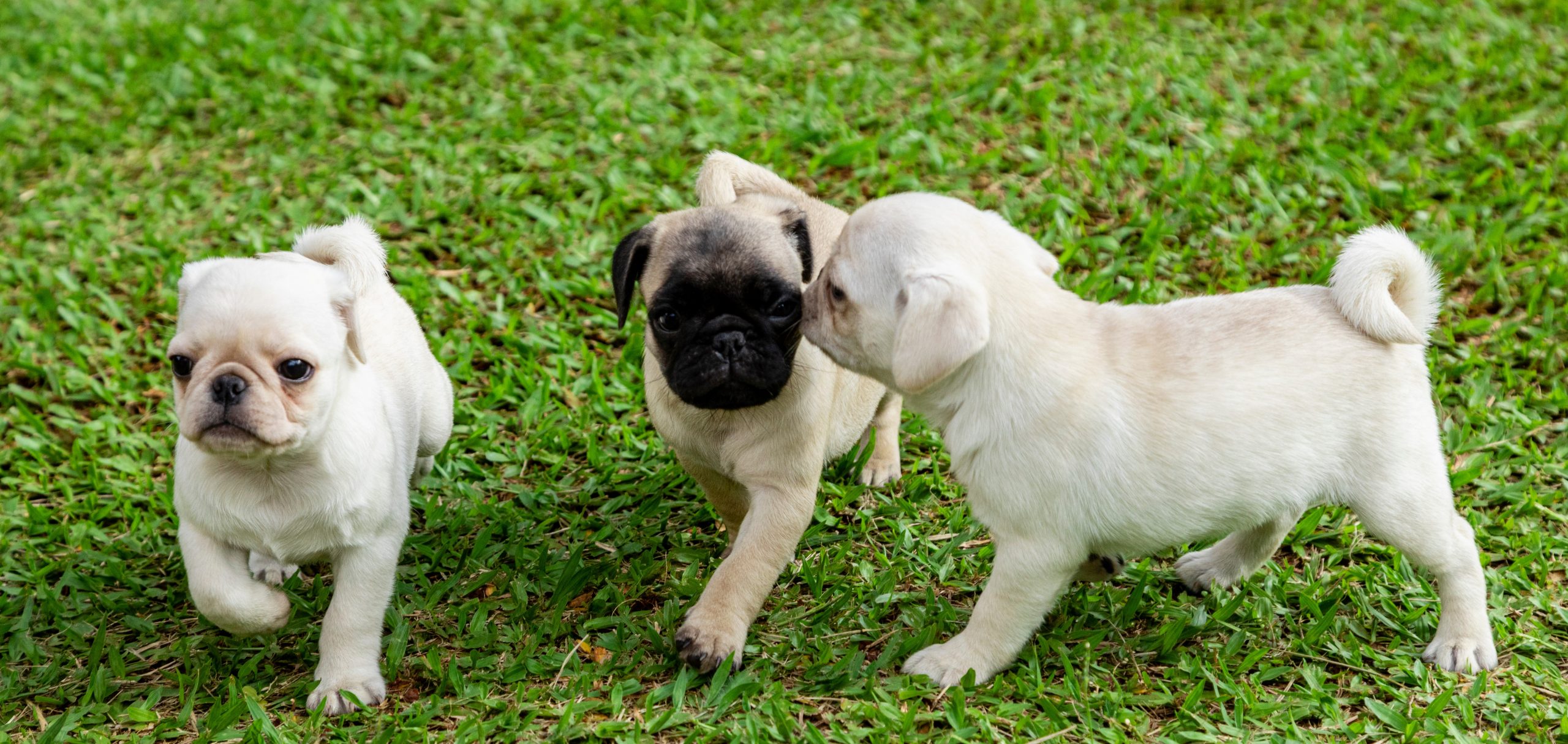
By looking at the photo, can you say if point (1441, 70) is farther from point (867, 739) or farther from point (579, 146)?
point (867, 739)

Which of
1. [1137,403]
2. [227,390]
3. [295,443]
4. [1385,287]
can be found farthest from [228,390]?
[1385,287]

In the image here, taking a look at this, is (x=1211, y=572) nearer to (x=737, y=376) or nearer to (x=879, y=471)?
(x=879, y=471)

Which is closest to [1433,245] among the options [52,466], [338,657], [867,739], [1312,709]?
[1312,709]

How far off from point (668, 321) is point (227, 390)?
1566 mm

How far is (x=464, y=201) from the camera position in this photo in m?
7.82

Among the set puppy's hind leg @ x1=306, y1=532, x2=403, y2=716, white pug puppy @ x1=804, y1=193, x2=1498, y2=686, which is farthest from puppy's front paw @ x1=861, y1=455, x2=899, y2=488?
puppy's hind leg @ x1=306, y1=532, x2=403, y2=716

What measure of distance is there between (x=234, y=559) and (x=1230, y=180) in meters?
5.83

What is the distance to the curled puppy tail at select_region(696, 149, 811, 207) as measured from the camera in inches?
224

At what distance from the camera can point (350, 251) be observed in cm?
461

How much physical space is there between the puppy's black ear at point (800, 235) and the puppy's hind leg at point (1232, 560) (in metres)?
1.90

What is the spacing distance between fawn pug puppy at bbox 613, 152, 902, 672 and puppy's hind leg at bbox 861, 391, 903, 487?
0.69m

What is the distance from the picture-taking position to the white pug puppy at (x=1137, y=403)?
4188mm

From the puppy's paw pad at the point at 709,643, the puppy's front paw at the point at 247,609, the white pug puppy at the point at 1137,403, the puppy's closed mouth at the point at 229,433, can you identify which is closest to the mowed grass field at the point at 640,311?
the puppy's paw pad at the point at 709,643

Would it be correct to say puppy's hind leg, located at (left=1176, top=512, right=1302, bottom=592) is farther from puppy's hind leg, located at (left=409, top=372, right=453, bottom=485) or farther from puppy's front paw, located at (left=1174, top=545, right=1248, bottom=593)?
puppy's hind leg, located at (left=409, top=372, right=453, bottom=485)
